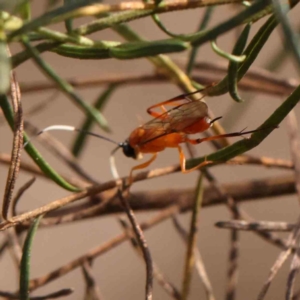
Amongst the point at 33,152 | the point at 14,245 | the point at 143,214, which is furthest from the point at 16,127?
the point at 143,214

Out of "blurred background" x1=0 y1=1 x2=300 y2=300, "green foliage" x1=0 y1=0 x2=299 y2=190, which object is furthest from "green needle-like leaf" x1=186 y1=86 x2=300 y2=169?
"blurred background" x1=0 y1=1 x2=300 y2=300

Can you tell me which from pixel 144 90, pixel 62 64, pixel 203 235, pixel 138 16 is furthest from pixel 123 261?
pixel 138 16

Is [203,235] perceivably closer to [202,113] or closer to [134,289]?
[134,289]

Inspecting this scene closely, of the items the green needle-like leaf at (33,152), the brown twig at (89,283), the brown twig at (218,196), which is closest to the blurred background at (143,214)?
the brown twig at (218,196)

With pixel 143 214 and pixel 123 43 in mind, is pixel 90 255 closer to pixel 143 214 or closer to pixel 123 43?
pixel 123 43

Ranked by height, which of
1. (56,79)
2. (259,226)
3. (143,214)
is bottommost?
(259,226)

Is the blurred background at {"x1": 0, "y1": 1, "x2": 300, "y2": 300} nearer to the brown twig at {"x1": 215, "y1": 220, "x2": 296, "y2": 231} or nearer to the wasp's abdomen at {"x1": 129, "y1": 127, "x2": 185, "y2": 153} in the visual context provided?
the wasp's abdomen at {"x1": 129, "y1": 127, "x2": 185, "y2": 153}
